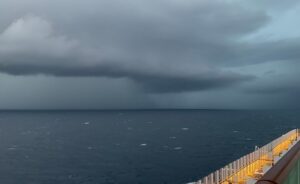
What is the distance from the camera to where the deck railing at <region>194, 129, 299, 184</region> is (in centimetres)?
1996

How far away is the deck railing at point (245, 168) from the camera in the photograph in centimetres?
1996

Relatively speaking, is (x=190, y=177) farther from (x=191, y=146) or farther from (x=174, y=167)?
(x=191, y=146)

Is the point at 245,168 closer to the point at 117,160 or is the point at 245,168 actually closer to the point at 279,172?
the point at 279,172

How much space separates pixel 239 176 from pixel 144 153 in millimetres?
97405

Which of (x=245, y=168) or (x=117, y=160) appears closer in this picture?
(x=245, y=168)

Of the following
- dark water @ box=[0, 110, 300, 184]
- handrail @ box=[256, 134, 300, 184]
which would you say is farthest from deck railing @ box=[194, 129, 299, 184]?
dark water @ box=[0, 110, 300, 184]

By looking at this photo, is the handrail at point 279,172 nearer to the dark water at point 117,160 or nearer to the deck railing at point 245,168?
the deck railing at point 245,168

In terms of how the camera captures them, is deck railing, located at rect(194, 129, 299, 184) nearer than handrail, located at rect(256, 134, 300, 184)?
No

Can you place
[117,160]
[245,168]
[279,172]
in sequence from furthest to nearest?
[117,160] < [245,168] < [279,172]

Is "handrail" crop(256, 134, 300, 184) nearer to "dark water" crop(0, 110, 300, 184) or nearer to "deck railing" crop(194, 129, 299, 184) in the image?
"deck railing" crop(194, 129, 299, 184)

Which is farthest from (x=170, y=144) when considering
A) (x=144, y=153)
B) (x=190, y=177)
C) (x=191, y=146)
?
(x=190, y=177)

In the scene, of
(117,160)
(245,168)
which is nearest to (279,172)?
(245,168)

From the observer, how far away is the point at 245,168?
78.6ft

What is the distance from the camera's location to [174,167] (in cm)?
9431
